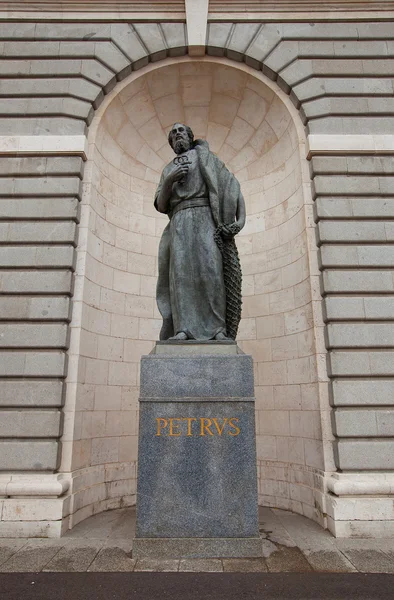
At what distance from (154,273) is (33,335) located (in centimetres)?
285

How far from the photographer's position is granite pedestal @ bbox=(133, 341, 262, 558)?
13.4ft

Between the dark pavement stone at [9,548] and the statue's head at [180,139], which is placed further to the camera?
the statue's head at [180,139]

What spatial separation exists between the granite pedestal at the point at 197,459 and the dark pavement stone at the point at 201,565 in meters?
0.06

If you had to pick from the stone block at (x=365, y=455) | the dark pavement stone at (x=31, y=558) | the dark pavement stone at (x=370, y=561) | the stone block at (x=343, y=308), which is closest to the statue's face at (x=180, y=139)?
the stone block at (x=343, y=308)

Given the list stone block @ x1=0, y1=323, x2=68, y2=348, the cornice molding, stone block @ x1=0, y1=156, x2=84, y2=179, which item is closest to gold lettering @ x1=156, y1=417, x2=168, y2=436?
stone block @ x1=0, y1=323, x2=68, y2=348

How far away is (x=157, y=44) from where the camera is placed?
750 centimetres

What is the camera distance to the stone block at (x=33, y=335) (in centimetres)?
600

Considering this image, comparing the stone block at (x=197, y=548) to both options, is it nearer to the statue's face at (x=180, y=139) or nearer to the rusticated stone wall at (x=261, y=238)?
the rusticated stone wall at (x=261, y=238)

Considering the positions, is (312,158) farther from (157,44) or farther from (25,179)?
(25,179)

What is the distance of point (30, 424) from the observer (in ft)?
18.7

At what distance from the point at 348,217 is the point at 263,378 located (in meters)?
3.08

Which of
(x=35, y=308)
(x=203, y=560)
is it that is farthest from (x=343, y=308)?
(x=35, y=308)

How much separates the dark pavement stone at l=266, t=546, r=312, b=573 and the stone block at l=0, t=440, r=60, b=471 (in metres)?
2.98

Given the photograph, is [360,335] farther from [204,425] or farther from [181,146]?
[181,146]
